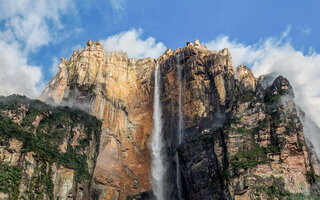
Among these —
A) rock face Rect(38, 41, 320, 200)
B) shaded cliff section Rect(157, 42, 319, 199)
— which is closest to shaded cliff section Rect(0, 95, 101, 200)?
rock face Rect(38, 41, 320, 200)

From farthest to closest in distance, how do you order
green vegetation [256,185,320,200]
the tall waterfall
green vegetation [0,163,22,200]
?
the tall waterfall
green vegetation [256,185,320,200]
green vegetation [0,163,22,200]

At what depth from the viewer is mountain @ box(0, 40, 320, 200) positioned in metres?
47.3

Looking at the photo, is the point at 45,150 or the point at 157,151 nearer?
the point at 45,150

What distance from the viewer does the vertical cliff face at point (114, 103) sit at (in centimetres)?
5909

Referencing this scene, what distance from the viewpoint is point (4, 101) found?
5209 centimetres

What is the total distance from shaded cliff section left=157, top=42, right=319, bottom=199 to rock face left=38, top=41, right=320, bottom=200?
0.14 m

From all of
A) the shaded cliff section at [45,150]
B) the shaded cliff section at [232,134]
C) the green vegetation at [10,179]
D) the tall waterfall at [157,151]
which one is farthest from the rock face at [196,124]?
the green vegetation at [10,179]

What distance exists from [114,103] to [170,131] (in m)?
12.4

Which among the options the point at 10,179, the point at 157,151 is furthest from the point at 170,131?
the point at 10,179

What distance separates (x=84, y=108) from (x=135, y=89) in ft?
43.6

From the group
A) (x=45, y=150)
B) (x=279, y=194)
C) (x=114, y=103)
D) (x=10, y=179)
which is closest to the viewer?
(x=10, y=179)

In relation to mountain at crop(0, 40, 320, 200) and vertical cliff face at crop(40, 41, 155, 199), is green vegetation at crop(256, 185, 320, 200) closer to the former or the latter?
mountain at crop(0, 40, 320, 200)

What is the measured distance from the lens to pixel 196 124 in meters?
60.9

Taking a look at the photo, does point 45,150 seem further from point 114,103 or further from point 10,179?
point 114,103
